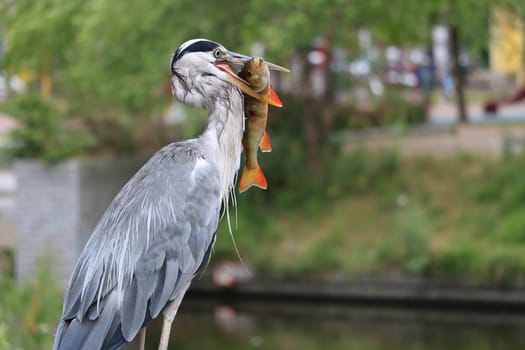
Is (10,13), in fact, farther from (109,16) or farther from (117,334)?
(117,334)

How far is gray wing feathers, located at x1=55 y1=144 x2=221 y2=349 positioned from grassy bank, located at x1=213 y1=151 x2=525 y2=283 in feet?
30.5

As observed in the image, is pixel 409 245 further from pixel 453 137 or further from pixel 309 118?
pixel 453 137

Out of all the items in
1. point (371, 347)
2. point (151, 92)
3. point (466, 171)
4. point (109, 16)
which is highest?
point (109, 16)

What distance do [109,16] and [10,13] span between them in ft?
9.15

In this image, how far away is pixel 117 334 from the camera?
4520mm

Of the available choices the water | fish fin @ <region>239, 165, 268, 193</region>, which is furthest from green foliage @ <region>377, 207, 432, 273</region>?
fish fin @ <region>239, 165, 268, 193</region>

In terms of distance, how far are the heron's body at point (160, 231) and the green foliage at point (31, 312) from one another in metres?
2.66

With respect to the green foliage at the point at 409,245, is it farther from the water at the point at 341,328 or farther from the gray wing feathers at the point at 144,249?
the gray wing feathers at the point at 144,249

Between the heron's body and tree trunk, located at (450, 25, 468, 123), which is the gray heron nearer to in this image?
the heron's body

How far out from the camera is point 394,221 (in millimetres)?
14781

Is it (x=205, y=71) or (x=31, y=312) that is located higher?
(x=205, y=71)

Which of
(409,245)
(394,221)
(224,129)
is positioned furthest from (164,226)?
(394,221)

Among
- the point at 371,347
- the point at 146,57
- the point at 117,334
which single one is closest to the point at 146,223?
the point at 117,334

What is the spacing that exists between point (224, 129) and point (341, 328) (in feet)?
29.6
